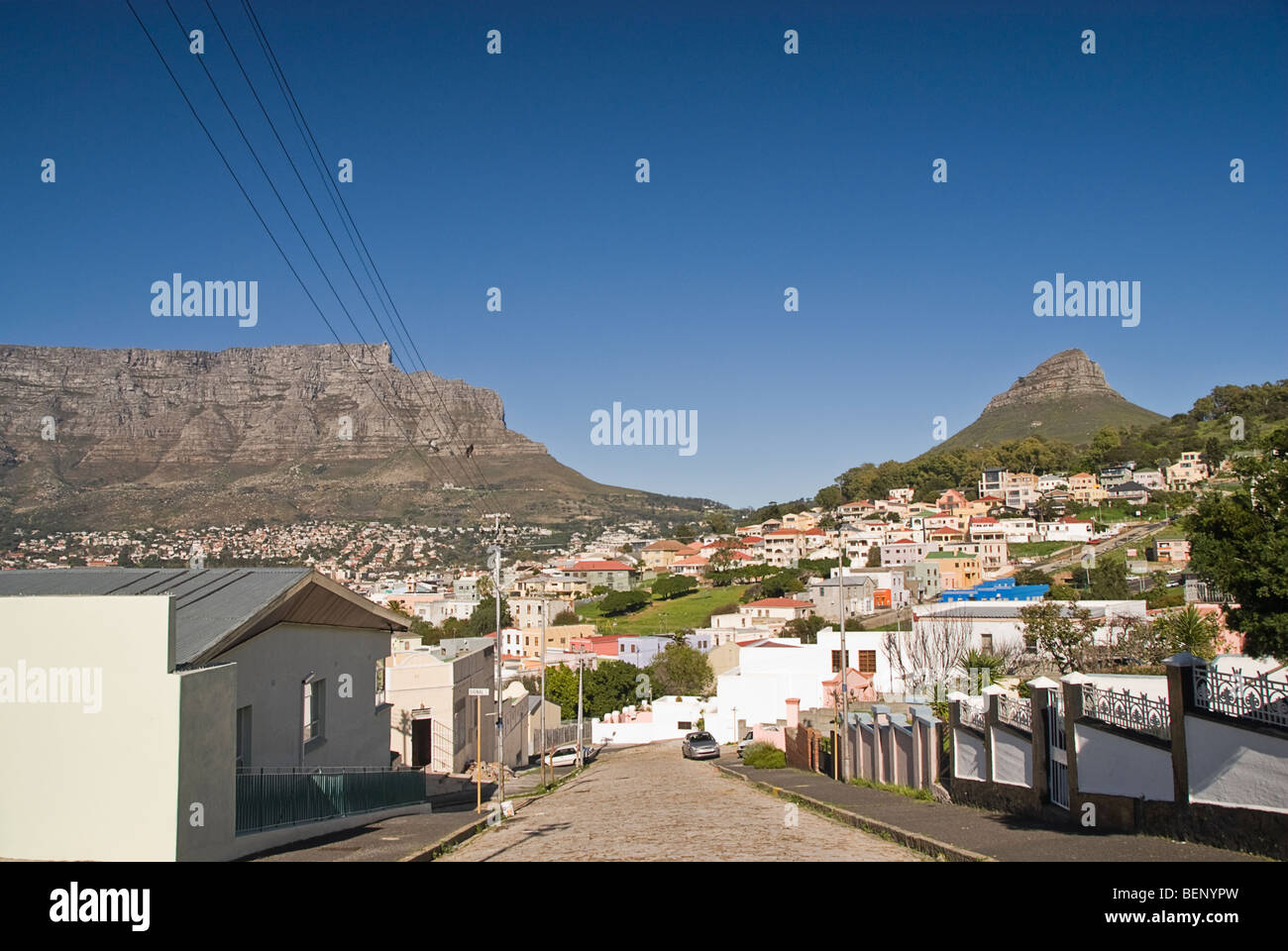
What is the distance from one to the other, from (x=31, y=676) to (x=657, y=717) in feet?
154

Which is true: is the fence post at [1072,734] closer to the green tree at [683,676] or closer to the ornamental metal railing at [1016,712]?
the ornamental metal railing at [1016,712]

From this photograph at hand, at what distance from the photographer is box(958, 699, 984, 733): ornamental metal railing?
14472 mm

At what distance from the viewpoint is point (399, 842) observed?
1105 centimetres

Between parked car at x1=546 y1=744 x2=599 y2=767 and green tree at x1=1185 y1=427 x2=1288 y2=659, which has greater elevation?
green tree at x1=1185 y1=427 x2=1288 y2=659

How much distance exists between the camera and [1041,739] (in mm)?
12180

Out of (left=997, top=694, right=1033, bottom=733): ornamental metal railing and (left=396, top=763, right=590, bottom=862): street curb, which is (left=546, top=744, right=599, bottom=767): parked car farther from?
(left=997, top=694, right=1033, bottom=733): ornamental metal railing

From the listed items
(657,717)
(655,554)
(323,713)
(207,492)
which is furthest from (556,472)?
(323,713)

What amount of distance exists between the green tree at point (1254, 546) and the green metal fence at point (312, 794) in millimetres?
10613

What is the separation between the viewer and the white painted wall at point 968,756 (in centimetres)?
1436

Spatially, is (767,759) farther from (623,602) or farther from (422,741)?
(623,602)

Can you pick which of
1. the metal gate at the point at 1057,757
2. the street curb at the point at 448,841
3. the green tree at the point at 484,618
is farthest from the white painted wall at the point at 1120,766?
the green tree at the point at 484,618

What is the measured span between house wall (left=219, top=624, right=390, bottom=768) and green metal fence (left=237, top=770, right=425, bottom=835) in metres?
0.75

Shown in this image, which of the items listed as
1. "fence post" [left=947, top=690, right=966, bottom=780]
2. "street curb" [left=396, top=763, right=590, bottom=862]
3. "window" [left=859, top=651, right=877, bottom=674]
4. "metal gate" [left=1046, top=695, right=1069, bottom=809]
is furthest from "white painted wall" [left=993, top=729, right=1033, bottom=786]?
"window" [left=859, top=651, right=877, bottom=674]
